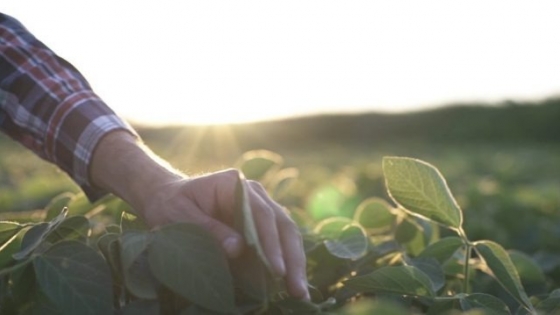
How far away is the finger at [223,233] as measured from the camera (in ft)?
3.26

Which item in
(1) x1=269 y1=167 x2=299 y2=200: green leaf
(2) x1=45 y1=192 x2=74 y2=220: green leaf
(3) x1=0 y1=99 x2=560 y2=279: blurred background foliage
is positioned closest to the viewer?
(2) x1=45 y1=192 x2=74 y2=220: green leaf

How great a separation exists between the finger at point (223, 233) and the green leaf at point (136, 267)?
9 centimetres

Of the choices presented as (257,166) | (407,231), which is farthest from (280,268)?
(257,166)

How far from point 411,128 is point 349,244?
26076 mm

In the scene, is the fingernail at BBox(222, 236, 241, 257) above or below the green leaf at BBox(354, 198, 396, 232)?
above

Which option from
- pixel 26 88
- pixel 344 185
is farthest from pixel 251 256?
pixel 344 185

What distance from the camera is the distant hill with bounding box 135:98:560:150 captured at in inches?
776

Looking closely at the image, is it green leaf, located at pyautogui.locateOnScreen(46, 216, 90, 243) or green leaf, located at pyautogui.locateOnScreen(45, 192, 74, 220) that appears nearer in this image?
green leaf, located at pyautogui.locateOnScreen(46, 216, 90, 243)

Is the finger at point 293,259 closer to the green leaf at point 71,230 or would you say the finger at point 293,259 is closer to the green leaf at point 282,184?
the green leaf at point 71,230

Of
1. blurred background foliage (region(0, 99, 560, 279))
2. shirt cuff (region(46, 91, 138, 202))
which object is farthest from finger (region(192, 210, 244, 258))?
blurred background foliage (region(0, 99, 560, 279))

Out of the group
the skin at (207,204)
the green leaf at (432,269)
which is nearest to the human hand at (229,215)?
the skin at (207,204)

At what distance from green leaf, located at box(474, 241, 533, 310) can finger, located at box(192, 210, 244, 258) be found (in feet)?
1.21

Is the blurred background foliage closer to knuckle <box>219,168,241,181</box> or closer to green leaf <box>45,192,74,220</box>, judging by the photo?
green leaf <box>45,192,74,220</box>

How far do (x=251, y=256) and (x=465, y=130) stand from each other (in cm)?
2021
